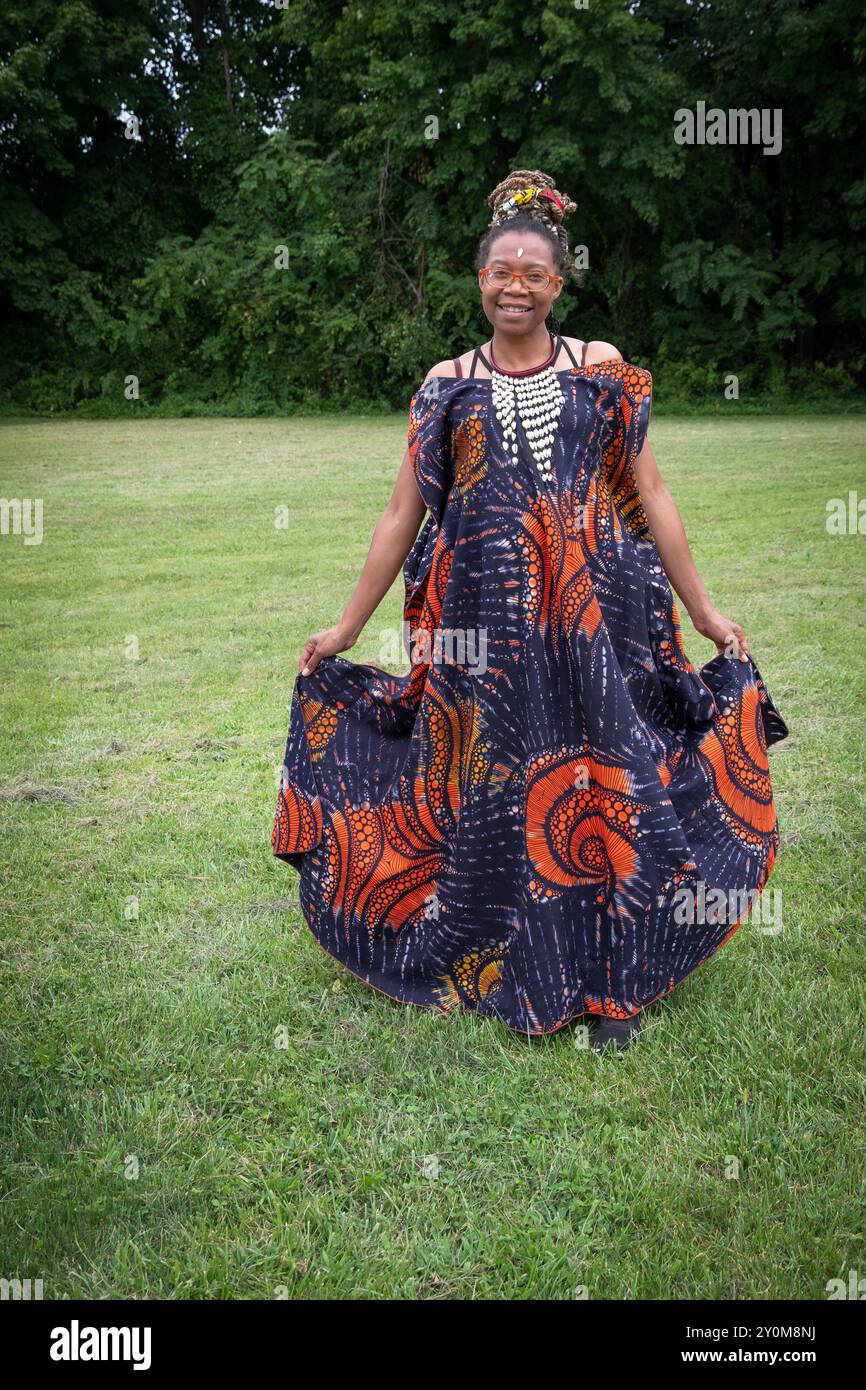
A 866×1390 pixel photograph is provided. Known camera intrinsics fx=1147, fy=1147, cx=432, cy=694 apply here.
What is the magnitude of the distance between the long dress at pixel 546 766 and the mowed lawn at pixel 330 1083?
0.18 metres

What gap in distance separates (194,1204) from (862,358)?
21.4 m

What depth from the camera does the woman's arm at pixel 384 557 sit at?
110 inches

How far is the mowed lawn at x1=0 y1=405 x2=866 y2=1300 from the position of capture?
209 centimetres

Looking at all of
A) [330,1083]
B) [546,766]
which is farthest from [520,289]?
[330,1083]

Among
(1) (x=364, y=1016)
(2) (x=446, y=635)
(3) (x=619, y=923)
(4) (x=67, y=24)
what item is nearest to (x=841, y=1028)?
(3) (x=619, y=923)

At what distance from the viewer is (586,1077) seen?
2.57 metres

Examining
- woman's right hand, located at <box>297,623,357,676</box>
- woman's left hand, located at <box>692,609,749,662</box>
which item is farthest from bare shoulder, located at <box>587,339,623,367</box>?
woman's right hand, located at <box>297,623,357,676</box>

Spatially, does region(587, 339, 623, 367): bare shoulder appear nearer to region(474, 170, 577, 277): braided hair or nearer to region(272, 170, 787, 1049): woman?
region(272, 170, 787, 1049): woman

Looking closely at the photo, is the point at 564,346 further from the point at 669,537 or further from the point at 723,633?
the point at 723,633

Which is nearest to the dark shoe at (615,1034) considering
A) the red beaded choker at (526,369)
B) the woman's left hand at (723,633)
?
the woman's left hand at (723,633)

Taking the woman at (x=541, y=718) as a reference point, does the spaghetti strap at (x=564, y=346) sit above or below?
above

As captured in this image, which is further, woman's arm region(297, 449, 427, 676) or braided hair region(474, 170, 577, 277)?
woman's arm region(297, 449, 427, 676)

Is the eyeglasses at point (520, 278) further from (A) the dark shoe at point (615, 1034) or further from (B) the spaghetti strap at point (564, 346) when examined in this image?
(A) the dark shoe at point (615, 1034)

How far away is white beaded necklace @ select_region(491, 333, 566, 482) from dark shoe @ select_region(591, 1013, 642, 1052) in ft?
4.13
